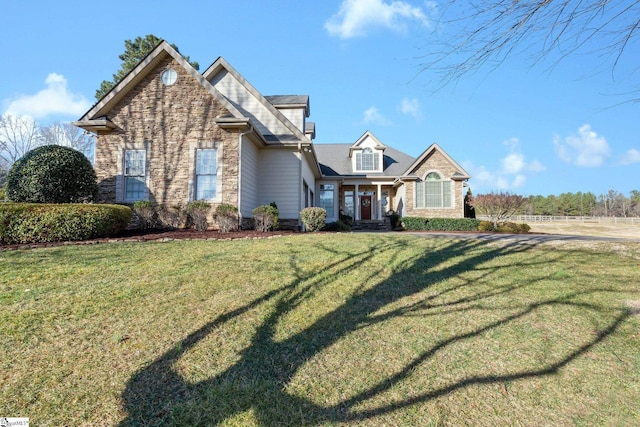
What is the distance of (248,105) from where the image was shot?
47.1 feet

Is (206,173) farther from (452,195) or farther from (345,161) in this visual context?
(452,195)

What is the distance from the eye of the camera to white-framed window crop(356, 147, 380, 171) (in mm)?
25172

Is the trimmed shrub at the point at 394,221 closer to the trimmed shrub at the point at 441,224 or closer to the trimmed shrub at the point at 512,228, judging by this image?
the trimmed shrub at the point at 441,224

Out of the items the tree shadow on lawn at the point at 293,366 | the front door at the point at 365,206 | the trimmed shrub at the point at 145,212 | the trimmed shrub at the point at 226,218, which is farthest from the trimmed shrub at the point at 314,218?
the front door at the point at 365,206

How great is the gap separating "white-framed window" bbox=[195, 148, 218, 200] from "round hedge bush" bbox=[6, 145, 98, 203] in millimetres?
3345

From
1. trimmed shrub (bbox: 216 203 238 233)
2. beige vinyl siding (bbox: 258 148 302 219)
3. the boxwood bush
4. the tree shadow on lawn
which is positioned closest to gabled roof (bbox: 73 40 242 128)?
beige vinyl siding (bbox: 258 148 302 219)

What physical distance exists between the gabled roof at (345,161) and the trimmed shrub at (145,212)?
14.1 metres

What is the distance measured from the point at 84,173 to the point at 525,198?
23.9 meters

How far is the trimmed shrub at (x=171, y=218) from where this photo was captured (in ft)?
36.8

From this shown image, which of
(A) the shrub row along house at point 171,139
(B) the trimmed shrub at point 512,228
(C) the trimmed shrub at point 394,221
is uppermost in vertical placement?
(A) the shrub row along house at point 171,139

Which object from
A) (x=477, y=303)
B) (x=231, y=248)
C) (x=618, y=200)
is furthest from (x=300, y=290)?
(x=618, y=200)

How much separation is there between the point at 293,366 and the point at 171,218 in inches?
369

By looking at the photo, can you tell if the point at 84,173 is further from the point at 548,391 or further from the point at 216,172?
the point at 548,391

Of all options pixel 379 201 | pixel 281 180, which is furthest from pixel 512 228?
pixel 281 180
